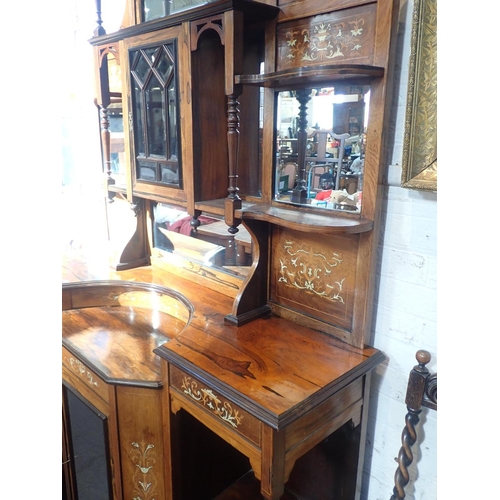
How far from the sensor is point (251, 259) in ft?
5.01

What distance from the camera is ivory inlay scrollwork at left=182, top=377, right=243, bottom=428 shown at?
1.05m

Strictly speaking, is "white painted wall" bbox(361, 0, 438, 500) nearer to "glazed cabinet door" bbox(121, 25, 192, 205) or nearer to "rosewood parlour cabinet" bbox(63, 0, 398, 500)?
"rosewood parlour cabinet" bbox(63, 0, 398, 500)

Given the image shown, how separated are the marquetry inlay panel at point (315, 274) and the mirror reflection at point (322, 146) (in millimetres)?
111

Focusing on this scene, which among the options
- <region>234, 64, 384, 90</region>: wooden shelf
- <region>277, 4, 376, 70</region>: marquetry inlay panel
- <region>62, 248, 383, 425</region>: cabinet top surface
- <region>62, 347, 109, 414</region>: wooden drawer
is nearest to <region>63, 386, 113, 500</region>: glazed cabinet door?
<region>62, 347, 109, 414</region>: wooden drawer

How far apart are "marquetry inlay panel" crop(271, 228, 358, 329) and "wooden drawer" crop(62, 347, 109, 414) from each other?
0.61 metres

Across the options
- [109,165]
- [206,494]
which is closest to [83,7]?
[109,165]

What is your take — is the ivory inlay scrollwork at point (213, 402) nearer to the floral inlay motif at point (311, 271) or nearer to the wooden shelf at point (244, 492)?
the floral inlay motif at point (311, 271)

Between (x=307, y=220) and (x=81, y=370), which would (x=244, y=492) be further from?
(x=307, y=220)

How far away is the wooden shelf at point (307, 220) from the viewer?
1083 mm

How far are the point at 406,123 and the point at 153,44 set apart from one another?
0.91 m

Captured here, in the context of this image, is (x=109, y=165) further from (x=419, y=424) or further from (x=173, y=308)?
(x=419, y=424)

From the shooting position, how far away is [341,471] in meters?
1.36
